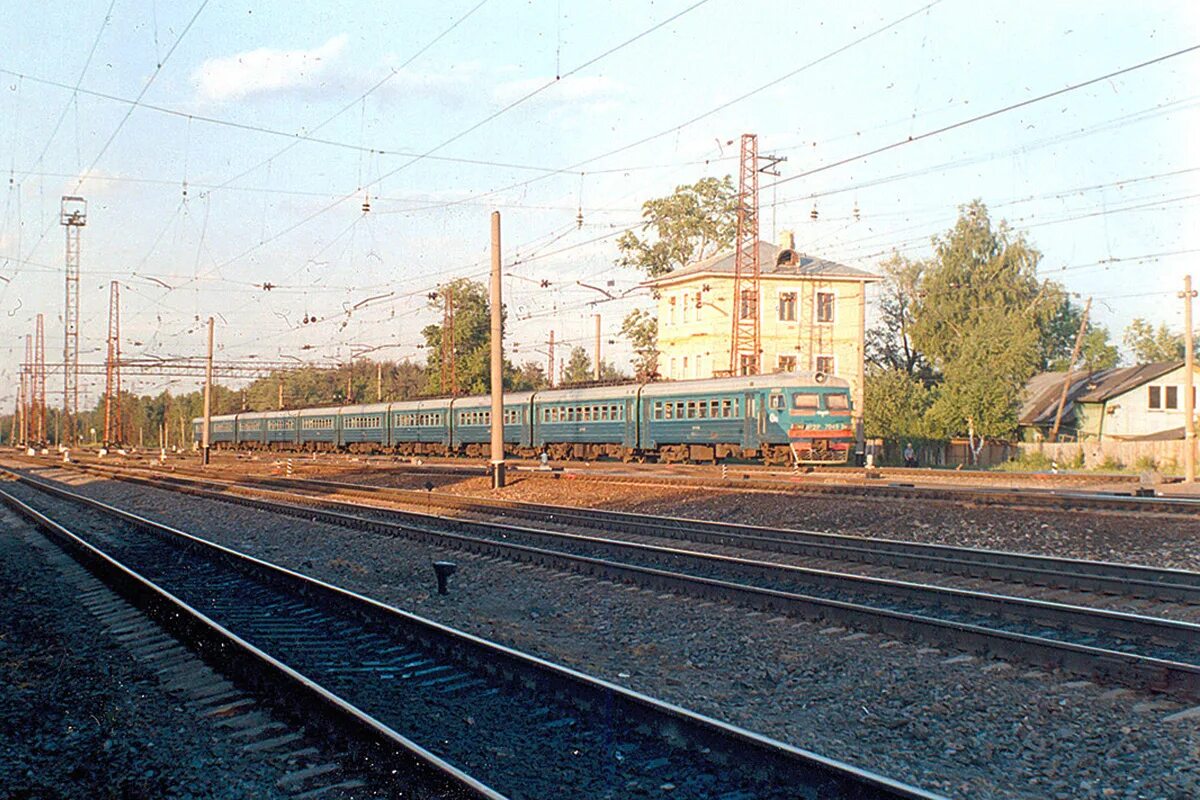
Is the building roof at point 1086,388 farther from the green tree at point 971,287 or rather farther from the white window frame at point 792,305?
the white window frame at point 792,305

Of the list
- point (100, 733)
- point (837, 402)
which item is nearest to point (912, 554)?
point (100, 733)

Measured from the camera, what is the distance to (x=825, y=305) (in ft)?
176

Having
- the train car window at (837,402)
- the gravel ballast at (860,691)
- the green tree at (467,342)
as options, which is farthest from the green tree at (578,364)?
the gravel ballast at (860,691)

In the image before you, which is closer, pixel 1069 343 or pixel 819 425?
pixel 819 425

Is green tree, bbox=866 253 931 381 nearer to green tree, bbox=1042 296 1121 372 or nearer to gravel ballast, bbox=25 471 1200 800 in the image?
green tree, bbox=1042 296 1121 372

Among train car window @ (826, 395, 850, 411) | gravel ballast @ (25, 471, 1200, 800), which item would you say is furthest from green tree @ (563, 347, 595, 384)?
gravel ballast @ (25, 471, 1200, 800)

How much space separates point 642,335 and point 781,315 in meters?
11.6

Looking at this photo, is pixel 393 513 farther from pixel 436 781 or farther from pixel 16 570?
pixel 436 781

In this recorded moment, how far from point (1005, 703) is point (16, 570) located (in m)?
12.8

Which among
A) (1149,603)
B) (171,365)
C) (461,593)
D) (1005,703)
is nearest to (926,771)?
(1005,703)

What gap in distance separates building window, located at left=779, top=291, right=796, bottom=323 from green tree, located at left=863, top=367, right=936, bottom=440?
19.4ft

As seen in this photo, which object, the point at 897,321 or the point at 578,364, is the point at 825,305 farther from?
the point at 578,364

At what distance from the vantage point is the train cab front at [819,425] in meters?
30.2

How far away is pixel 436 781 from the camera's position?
514 centimetres
